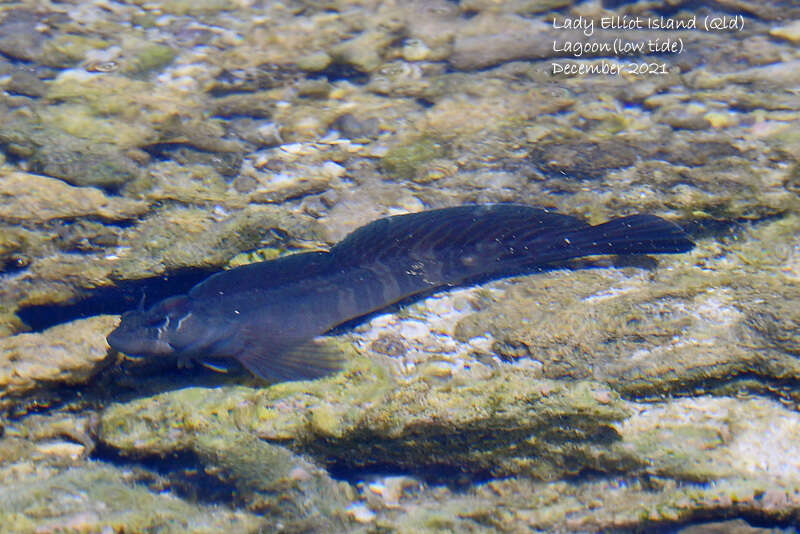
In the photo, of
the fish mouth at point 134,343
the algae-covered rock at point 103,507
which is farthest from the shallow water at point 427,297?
the fish mouth at point 134,343

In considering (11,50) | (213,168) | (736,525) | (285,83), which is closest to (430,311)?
(736,525)

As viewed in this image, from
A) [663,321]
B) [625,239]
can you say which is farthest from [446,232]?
[663,321]

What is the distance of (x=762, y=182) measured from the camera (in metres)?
3.70

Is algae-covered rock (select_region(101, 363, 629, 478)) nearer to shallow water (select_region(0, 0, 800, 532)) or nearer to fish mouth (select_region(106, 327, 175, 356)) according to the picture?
shallow water (select_region(0, 0, 800, 532))

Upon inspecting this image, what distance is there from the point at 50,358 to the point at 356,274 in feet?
5.01

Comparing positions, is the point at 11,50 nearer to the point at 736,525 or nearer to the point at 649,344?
the point at 649,344

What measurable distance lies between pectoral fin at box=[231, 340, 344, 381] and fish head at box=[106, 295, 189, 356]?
1.30 ft

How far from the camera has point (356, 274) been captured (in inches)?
130

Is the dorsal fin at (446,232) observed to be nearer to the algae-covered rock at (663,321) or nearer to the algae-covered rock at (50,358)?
the algae-covered rock at (663,321)

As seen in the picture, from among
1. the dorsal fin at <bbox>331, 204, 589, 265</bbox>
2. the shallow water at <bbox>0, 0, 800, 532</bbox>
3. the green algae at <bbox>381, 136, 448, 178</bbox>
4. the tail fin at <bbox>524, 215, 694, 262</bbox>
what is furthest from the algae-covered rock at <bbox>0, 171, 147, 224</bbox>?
the tail fin at <bbox>524, 215, 694, 262</bbox>

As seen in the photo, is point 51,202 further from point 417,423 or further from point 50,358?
point 417,423

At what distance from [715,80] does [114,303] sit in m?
4.72

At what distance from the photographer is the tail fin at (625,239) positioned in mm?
3287

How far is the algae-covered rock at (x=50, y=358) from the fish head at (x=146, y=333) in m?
0.12
